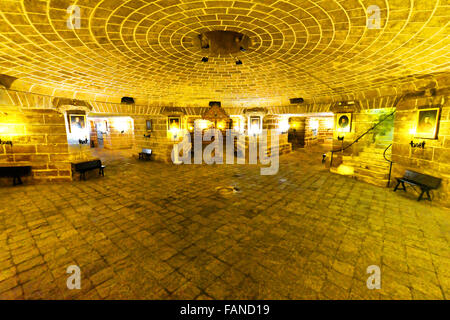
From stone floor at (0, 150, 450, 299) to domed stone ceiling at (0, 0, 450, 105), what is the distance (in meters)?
3.79

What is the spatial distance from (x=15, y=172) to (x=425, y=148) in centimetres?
1497

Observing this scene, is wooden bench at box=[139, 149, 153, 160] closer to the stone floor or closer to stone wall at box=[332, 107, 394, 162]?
the stone floor

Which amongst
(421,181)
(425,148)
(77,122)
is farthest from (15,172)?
(425,148)

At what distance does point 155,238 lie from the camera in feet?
13.5

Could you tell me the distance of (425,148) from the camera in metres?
6.28

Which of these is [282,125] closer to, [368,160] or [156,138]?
[368,160]

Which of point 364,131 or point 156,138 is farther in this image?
point 156,138

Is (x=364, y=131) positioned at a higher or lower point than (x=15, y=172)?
higher

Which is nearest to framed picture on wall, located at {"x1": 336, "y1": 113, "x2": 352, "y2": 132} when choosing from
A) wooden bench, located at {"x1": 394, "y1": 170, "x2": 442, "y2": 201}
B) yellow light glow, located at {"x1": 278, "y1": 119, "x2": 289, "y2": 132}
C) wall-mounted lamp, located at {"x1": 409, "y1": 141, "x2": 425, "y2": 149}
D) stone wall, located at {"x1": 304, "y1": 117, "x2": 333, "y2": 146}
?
wall-mounted lamp, located at {"x1": 409, "y1": 141, "x2": 425, "y2": 149}

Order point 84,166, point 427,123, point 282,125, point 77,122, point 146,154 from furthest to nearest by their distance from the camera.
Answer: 1. point 282,125
2. point 146,154
3. point 84,166
4. point 77,122
5. point 427,123

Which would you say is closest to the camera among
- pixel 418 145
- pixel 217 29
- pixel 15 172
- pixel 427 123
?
pixel 217 29

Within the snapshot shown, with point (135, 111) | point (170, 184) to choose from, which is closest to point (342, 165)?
point (170, 184)

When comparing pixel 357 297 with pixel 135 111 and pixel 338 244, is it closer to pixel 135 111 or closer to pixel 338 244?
pixel 338 244
